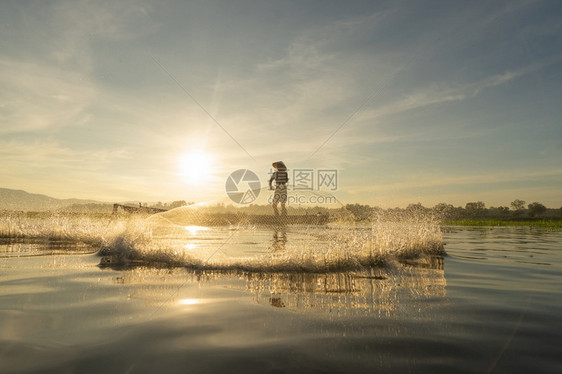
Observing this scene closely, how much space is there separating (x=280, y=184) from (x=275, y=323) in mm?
14275

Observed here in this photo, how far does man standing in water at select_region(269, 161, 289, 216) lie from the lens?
53.5 ft

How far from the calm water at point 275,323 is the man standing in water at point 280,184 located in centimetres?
910

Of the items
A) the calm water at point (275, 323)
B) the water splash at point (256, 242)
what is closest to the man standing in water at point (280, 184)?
the water splash at point (256, 242)

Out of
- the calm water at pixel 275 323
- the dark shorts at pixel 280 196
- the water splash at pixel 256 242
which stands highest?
the dark shorts at pixel 280 196

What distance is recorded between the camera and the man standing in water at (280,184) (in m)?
16.3

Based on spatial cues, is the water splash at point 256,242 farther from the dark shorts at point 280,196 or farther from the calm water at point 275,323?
the dark shorts at point 280,196

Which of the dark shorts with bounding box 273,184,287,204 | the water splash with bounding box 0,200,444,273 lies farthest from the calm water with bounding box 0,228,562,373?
the dark shorts with bounding box 273,184,287,204

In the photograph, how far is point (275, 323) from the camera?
4.01 m

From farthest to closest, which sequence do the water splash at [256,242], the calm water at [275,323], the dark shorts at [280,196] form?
1. the dark shorts at [280,196]
2. the water splash at [256,242]
3. the calm water at [275,323]

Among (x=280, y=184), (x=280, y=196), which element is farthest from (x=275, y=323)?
(x=280, y=184)

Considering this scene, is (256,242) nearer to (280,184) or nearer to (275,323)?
(280,184)

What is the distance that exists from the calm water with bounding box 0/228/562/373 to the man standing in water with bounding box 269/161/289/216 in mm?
9098

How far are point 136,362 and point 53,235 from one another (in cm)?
1807

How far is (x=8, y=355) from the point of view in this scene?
9.94ft
